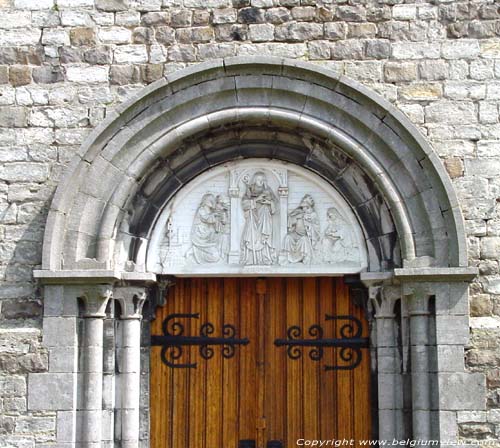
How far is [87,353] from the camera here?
21.6 feet

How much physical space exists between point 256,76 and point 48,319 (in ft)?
7.91

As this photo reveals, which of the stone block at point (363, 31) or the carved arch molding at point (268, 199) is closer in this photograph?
the carved arch molding at point (268, 199)

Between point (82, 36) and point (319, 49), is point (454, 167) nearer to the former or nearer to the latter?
point (319, 49)

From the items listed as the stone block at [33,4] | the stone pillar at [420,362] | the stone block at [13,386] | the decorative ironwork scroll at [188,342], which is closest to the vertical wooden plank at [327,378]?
the decorative ironwork scroll at [188,342]

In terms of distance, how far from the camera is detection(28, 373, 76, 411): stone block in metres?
6.47

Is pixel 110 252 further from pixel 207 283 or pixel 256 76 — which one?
pixel 256 76

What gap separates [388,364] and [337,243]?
1.02 metres

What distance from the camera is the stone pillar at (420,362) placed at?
21.1 feet

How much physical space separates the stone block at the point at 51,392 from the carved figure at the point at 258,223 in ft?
5.32

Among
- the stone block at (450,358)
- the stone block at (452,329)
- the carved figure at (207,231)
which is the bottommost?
the stone block at (450,358)

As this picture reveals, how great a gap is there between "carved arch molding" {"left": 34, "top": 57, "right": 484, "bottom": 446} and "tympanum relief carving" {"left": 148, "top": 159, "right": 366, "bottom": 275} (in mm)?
18

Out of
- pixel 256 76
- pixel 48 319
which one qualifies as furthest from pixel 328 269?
pixel 48 319

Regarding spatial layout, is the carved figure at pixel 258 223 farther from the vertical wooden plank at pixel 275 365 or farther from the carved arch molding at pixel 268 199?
the vertical wooden plank at pixel 275 365

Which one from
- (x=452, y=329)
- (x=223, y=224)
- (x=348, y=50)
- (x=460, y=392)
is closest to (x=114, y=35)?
(x=223, y=224)
